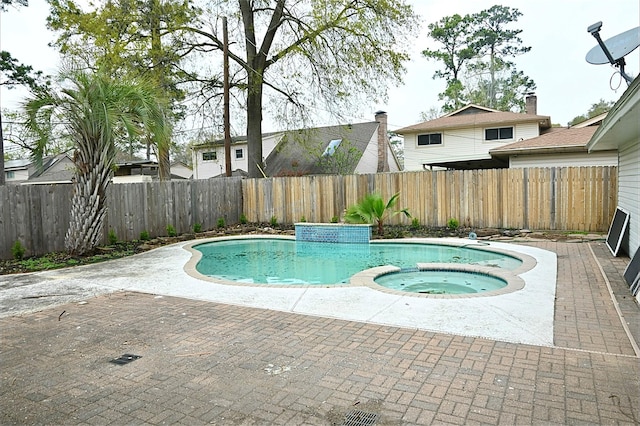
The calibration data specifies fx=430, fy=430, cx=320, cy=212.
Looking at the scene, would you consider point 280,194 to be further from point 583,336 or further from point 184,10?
point 583,336

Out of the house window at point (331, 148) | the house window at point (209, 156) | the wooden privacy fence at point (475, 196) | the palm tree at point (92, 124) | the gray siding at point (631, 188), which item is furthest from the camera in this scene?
the house window at point (209, 156)

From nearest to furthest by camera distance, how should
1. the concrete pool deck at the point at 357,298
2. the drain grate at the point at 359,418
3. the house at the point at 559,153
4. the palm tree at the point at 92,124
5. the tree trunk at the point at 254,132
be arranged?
the drain grate at the point at 359,418 → the concrete pool deck at the point at 357,298 → the palm tree at the point at 92,124 → the house at the point at 559,153 → the tree trunk at the point at 254,132

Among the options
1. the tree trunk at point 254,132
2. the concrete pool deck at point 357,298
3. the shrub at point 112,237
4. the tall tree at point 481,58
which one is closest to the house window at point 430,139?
the tree trunk at point 254,132

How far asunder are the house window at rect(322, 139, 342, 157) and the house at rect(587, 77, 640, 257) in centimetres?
1634

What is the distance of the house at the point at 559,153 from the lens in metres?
13.8

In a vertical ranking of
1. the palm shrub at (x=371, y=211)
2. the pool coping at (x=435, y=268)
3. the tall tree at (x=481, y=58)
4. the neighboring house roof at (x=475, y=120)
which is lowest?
the pool coping at (x=435, y=268)

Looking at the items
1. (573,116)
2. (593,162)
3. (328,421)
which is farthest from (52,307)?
(573,116)

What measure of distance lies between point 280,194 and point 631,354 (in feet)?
39.1

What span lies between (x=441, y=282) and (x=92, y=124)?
7.26 meters

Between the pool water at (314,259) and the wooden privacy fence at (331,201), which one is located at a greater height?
the wooden privacy fence at (331,201)

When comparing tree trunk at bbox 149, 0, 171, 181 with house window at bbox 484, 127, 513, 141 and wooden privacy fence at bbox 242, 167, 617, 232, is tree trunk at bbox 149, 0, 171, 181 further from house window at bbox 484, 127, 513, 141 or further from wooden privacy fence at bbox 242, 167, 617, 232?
house window at bbox 484, 127, 513, 141

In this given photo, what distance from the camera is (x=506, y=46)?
32.0 metres

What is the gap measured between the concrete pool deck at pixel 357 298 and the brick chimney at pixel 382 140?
19.5m

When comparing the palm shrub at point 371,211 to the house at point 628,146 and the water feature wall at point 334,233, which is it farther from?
the house at point 628,146
